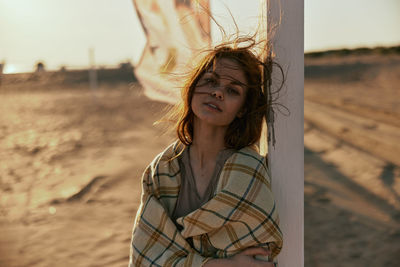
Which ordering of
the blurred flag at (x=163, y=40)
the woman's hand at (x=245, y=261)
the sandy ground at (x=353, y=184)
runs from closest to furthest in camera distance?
the woman's hand at (x=245, y=261), the blurred flag at (x=163, y=40), the sandy ground at (x=353, y=184)

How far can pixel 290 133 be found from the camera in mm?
1478

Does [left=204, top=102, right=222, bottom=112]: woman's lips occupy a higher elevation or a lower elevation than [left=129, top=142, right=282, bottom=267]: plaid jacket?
higher

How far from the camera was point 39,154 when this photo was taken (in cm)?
750

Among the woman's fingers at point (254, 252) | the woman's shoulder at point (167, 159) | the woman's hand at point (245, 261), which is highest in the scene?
the woman's shoulder at point (167, 159)

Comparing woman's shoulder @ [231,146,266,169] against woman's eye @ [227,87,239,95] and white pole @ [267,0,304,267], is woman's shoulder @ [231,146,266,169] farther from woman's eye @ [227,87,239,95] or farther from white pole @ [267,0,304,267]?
woman's eye @ [227,87,239,95]

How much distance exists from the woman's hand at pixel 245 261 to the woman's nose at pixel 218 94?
1.51 ft

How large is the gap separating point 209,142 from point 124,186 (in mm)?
3751

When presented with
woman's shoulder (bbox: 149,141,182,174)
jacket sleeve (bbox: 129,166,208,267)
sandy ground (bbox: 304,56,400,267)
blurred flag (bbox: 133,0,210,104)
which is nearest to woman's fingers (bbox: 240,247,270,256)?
jacket sleeve (bbox: 129,166,208,267)

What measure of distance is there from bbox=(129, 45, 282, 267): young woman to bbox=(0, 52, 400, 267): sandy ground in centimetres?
66

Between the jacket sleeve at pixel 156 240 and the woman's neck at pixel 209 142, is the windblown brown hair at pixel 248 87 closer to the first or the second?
the woman's neck at pixel 209 142

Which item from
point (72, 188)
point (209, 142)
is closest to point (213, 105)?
point (209, 142)

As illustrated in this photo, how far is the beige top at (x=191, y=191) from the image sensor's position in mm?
1499

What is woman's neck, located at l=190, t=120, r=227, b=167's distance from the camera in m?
1.53

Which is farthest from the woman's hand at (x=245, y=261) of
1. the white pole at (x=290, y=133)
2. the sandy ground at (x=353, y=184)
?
the sandy ground at (x=353, y=184)
